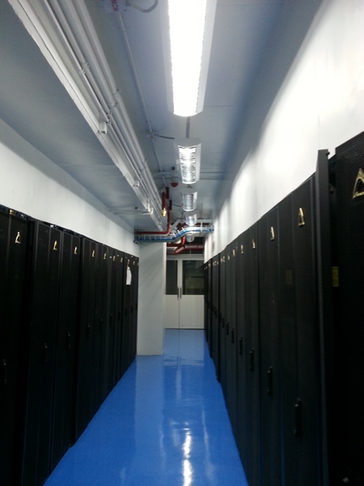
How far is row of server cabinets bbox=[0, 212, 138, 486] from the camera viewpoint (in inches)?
67.1

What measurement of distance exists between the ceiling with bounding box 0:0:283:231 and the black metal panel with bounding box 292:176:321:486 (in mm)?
996

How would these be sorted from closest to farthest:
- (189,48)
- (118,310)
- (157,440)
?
(189,48) < (157,440) < (118,310)

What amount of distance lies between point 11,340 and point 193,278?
320 inches

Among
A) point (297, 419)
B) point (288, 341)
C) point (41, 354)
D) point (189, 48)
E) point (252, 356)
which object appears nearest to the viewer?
point (297, 419)

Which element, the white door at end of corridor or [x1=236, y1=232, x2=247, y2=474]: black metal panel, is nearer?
[x1=236, y1=232, x2=247, y2=474]: black metal panel

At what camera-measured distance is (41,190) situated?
2404 mm

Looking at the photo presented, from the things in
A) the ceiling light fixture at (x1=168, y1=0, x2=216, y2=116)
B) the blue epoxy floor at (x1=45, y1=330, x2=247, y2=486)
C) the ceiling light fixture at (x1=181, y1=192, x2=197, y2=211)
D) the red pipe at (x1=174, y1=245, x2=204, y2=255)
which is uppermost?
the ceiling light fixture at (x1=181, y1=192, x2=197, y2=211)

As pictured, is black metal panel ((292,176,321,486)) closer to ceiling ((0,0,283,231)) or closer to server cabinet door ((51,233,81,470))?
ceiling ((0,0,283,231))

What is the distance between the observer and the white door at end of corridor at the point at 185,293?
959cm

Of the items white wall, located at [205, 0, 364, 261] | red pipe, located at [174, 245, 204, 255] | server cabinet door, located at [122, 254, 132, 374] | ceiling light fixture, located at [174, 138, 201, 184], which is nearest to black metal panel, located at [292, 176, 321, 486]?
white wall, located at [205, 0, 364, 261]

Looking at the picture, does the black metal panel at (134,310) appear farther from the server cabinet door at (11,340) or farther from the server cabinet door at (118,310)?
the server cabinet door at (11,340)

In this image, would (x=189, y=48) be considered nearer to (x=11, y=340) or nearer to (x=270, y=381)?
(x=270, y=381)

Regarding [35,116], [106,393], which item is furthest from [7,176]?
→ [106,393]

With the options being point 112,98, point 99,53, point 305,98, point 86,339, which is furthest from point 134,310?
point 305,98
